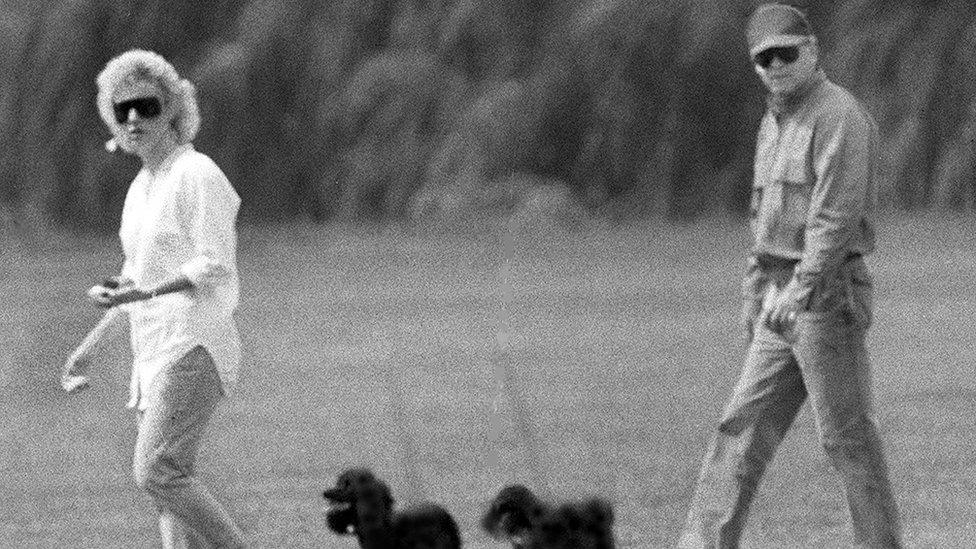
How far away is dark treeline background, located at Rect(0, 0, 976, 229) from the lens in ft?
74.3

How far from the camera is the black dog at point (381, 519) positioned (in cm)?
627

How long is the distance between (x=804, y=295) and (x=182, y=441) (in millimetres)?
1731

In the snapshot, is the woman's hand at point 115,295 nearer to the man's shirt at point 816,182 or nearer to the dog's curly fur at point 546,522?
the dog's curly fur at point 546,522

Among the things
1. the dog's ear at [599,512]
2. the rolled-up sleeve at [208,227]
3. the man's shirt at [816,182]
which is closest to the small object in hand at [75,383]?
the rolled-up sleeve at [208,227]

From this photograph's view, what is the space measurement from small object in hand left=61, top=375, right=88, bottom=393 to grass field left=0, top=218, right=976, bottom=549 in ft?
1.24

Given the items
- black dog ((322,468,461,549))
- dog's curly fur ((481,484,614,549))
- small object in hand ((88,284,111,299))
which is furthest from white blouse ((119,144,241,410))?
dog's curly fur ((481,484,614,549))

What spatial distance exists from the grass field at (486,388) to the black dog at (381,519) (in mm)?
1242

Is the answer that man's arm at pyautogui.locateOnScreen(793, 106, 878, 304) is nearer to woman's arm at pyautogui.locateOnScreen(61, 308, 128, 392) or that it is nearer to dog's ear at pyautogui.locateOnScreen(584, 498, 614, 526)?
dog's ear at pyautogui.locateOnScreen(584, 498, 614, 526)

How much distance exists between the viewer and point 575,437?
1165 centimetres

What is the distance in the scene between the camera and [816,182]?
6.66m

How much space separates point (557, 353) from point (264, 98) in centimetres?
934

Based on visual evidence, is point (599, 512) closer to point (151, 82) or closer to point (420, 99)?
point (151, 82)

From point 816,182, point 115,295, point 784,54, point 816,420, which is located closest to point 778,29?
point 784,54

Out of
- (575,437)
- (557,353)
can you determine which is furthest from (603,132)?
(575,437)
